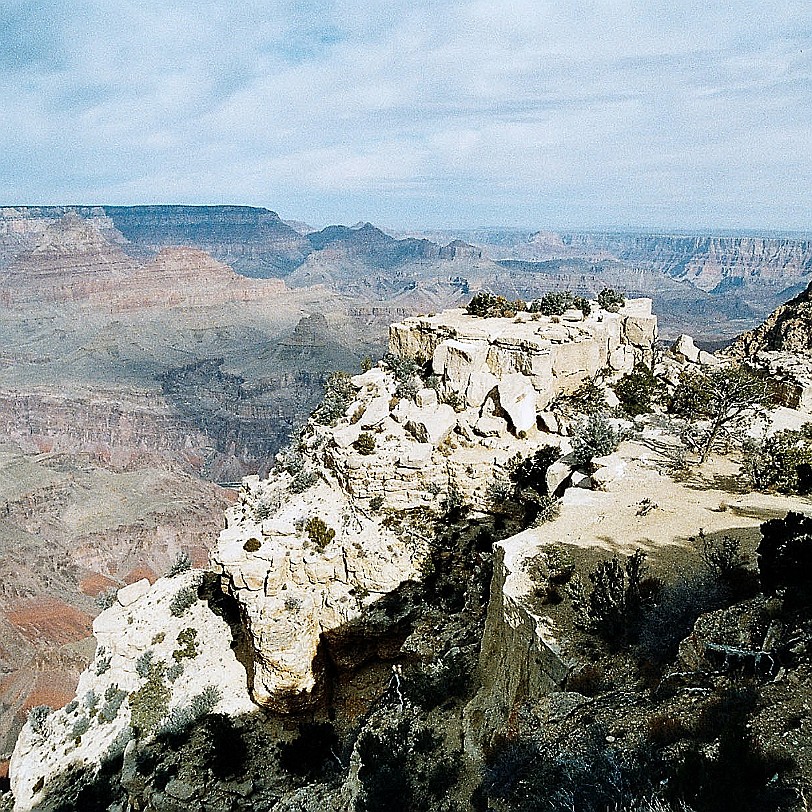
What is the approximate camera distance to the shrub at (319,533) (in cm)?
1542

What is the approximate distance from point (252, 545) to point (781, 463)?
1335cm

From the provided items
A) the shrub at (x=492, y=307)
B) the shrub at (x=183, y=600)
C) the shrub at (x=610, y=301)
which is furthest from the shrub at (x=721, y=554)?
the shrub at (x=610, y=301)

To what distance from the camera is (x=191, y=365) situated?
134m

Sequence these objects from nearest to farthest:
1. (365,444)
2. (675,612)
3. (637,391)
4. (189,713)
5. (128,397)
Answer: (675,612) < (189,713) < (365,444) < (637,391) < (128,397)

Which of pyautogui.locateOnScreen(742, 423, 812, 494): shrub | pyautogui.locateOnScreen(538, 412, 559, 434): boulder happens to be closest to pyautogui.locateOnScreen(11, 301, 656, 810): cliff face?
pyautogui.locateOnScreen(538, 412, 559, 434): boulder

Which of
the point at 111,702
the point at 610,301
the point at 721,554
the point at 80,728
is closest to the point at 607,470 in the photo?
the point at 721,554

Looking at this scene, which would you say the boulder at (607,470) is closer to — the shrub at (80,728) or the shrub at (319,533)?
the shrub at (319,533)

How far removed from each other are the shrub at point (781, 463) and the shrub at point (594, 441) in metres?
3.32

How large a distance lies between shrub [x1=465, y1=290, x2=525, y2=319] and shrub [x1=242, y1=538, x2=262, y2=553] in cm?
1520

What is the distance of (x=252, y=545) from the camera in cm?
1499

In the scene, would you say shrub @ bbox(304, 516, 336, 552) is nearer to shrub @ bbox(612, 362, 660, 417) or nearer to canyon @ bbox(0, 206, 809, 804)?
canyon @ bbox(0, 206, 809, 804)

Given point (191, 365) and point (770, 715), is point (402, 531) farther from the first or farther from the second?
point (191, 365)

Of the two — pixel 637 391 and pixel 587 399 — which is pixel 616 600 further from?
pixel 637 391

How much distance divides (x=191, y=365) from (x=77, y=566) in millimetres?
80871
